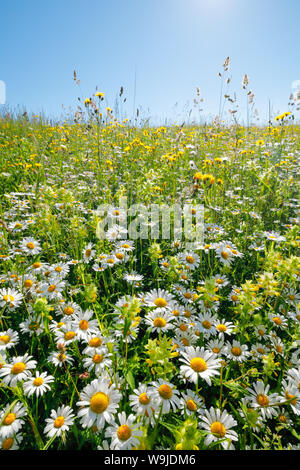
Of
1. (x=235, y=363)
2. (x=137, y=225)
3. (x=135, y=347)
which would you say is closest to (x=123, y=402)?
(x=135, y=347)

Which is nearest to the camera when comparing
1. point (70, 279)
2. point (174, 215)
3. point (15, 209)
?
point (70, 279)

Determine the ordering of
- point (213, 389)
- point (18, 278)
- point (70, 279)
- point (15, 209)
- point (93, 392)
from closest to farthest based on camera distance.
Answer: point (93, 392) → point (213, 389) → point (18, 278) → point (70, 279) → point (15, 209)

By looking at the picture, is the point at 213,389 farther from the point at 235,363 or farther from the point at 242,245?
the point at 242,245

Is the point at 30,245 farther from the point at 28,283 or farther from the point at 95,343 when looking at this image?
the point at 95,343

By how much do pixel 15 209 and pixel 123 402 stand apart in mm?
2580

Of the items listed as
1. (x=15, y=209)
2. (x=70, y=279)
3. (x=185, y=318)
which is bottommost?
(x=185, y=318)

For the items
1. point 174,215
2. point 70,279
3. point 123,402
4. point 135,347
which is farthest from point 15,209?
point 123,402

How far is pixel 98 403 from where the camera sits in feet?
Answer: 3.46

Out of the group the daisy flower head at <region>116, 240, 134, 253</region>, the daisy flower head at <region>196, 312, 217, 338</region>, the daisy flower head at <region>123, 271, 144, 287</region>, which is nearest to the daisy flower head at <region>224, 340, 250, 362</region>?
the daisy flower head at <region>196, 312, 217, 338</region>

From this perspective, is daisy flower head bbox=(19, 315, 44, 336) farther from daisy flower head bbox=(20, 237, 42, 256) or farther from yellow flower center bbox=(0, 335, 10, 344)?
daisy flower head bbox=(20, 237, 42, 256)

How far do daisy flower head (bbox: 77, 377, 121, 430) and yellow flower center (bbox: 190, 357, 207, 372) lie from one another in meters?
0.41

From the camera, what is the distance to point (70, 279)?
2119mm
